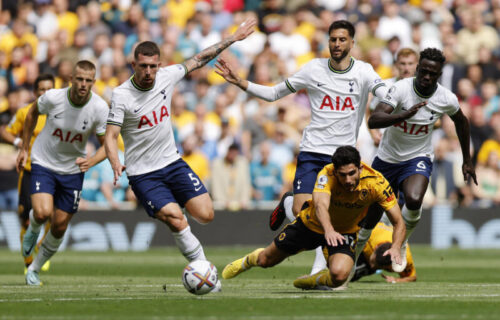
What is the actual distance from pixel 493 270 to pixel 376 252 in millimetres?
3334

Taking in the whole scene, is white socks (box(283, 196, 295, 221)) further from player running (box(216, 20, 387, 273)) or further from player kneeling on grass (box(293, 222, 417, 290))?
player kneeling on grass (box(293, 222, 417, 290))

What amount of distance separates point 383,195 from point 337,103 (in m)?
1.78

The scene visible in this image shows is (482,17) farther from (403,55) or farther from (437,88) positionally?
(437,88)

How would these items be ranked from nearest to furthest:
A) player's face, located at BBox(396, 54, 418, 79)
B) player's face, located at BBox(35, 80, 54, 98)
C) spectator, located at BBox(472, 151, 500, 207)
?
player's face, located at BBox(396, 54, 418, 79)
player's face, located at BBox(35, 80, 54, 98)
spectator, located at BBox(472, 151, 500, 207)

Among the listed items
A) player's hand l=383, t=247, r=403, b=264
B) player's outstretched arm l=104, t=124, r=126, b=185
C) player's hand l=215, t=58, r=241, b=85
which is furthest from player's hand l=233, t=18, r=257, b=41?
player's hand l=383, t=247, r=403, b=264

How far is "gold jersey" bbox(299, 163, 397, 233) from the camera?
10.1 m

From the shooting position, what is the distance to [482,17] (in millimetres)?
24547

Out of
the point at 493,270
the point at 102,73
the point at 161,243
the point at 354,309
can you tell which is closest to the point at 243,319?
the point at 354,309

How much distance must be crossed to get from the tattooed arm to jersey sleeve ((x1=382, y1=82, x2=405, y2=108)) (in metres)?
1.81

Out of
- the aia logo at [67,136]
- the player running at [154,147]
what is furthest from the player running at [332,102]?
the aia logo at [67,136]

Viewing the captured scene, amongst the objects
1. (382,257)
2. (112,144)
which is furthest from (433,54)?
(112,144)

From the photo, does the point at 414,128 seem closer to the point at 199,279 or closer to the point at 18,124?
the point at 199,279

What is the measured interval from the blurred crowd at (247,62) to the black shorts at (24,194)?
515 centimetres

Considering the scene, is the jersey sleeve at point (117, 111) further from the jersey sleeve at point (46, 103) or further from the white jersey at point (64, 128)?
the jersey sleeve at point (46, 103)
